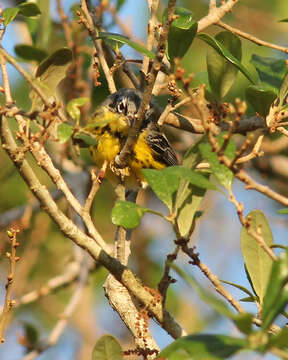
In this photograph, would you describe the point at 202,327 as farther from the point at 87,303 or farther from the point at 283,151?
the point at 283,151

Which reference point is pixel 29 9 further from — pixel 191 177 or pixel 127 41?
pixel 191 177

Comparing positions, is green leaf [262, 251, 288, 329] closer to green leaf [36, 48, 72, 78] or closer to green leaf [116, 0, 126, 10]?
green leaf [36, 48, 72, 78]

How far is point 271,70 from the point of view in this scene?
10.0 feet

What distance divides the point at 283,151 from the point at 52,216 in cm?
380

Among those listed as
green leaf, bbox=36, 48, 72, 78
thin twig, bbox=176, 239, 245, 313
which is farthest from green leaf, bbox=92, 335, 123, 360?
green leaf, bbox=36, 48, 72, 78

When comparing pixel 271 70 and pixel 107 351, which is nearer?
pixel 107 351

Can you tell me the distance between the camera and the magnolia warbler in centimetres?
438

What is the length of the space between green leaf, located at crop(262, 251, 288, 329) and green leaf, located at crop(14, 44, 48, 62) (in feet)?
8.69

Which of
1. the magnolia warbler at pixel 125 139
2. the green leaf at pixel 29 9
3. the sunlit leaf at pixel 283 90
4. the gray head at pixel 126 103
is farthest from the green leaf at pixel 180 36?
the gray head at pixel 126 103

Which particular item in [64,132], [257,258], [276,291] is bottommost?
[257,258]

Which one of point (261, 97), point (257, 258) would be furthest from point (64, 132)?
point (261, 97)

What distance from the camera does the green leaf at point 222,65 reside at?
2828 mm

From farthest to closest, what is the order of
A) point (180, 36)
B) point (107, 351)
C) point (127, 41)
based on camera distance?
point (180, 36), point (127, 41), point (107, 351)

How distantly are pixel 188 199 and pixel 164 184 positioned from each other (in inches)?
5.6
